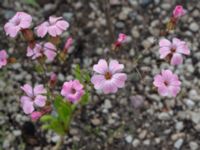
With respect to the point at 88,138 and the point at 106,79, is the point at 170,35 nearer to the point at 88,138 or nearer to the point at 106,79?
the point at 88,138

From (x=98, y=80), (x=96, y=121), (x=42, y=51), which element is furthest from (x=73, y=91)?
(x=96, y=121)

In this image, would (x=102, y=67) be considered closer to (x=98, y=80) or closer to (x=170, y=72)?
(x=98, y=80)

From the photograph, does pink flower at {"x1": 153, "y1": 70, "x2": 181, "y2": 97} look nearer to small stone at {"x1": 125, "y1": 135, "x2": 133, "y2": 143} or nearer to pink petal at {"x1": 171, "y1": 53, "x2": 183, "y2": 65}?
pink petal at {"x1": 171, "y1": 53, "x2": 183, "y2": 65}

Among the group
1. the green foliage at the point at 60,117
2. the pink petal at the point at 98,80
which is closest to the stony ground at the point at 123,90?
the green foliage at the point at 60,117

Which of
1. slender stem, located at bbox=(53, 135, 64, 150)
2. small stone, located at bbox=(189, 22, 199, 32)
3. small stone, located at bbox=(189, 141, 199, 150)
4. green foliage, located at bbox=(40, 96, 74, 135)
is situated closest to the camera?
green foliage, located at bbox=(40, 96, 74, 135)

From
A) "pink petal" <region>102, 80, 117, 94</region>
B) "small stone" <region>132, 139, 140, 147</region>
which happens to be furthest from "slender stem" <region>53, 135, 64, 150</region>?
"pink petal" <region>102, 80, 117, 94</region>

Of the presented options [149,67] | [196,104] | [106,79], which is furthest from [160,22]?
[106,79]
